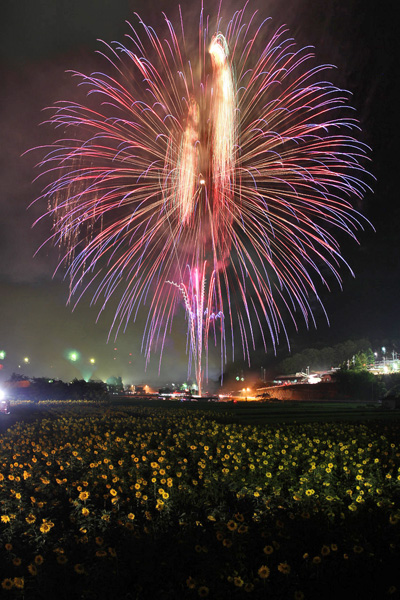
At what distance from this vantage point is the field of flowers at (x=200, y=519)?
4012 millimetres

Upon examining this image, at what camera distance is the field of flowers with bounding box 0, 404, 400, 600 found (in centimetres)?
401

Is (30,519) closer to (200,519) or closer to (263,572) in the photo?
(200,519)

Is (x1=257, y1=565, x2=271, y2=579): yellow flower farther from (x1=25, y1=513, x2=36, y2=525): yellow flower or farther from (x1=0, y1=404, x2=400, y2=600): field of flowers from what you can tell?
(x1=25, y1=513, x2=36, y2=525): yellow flower

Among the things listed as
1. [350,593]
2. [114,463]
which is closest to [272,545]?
[350,593]

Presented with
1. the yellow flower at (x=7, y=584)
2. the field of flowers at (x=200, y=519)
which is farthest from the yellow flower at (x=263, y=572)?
the yellow flower at (x=7, y=584)

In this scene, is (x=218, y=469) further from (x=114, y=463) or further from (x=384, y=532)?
(x=384, y=532)

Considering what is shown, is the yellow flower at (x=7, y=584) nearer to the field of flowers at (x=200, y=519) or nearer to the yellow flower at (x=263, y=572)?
the field of flowers at (x=200, y=519)

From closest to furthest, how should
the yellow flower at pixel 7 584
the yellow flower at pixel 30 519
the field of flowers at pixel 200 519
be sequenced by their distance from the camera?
the yellow flower at pixel 7 584 → the field of flowers at pixel 200 519 → the yellow flower at pixel 30 519

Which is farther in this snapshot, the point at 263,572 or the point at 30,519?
the point at 30,519

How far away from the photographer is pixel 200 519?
585 cm

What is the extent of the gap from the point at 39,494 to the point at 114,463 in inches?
51.0

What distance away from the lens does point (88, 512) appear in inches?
233

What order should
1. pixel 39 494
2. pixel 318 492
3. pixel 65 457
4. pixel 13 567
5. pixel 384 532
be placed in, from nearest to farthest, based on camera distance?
pixel 13 567 < pixel 384 532 < pixel 318 492 < pixel 39 494 < pixel 65 457

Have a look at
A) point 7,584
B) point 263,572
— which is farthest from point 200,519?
point 7,584
